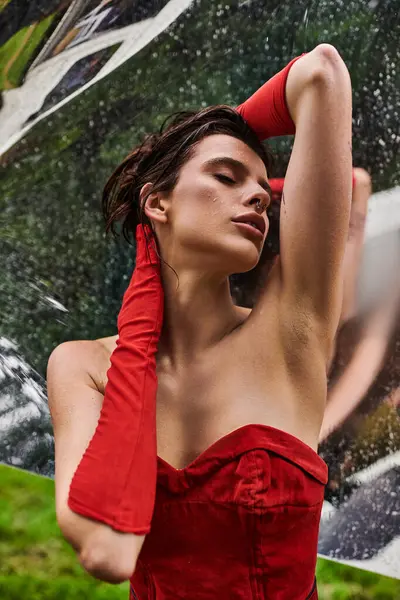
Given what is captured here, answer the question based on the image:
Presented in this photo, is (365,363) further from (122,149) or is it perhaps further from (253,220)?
(122,149)

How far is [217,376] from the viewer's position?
0.87 metres

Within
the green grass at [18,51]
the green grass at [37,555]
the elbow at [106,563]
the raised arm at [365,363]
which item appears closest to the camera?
the elbow at [106,563]

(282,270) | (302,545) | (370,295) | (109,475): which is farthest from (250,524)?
(370,295)

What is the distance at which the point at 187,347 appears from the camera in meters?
0.92

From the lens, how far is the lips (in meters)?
0.84

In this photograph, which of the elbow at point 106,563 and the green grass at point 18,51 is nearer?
the elbow at point 106,563

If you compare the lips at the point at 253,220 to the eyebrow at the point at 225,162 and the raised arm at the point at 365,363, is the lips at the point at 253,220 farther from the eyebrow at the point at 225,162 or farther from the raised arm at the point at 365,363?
the raised arm at the point at 365,363

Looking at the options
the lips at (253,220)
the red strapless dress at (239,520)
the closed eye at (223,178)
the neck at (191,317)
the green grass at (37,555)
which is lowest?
the green grass at (37,555)

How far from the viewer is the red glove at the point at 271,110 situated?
2.75 feet

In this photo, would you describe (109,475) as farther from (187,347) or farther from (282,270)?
(282,270)

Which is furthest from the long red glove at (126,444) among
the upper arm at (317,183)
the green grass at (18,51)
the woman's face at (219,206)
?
the green grass at (18,51)

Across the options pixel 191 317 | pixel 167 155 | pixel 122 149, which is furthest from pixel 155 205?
pixel 122 149

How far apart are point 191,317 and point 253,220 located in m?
0.18

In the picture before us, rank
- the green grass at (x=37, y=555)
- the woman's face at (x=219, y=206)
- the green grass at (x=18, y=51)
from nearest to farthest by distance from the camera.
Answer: the woman's face at (x=219, y=206)
the green grass at (x=37, y=555)
the green grass at (x=18, y=51)
